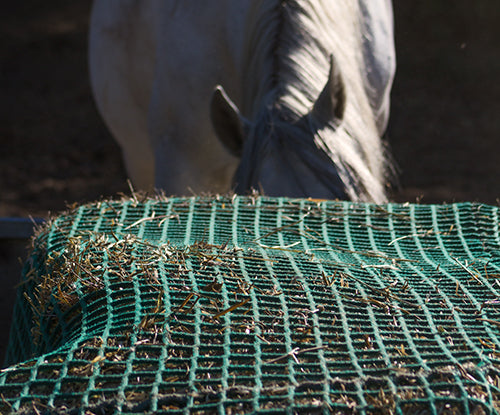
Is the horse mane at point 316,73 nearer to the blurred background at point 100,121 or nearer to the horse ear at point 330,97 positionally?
the horse ear at point 330,97

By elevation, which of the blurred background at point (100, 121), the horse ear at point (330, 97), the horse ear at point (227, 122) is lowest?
the blurred background at point (100, 121)

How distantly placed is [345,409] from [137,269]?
1.34 feet

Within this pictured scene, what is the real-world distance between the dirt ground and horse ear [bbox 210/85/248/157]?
1.99 metres

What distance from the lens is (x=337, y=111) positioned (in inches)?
64.6

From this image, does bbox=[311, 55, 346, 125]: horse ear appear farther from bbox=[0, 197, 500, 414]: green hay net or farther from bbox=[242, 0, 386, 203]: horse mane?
bbox=[0, 197, 500, 414]: green hay net

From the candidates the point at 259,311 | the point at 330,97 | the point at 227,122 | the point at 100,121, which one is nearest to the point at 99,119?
the point at 100,121

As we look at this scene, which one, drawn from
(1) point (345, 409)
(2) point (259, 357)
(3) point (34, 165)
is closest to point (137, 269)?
(2) point (259, 357)

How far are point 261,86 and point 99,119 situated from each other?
4.93m

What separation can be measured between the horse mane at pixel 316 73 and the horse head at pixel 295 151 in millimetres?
15

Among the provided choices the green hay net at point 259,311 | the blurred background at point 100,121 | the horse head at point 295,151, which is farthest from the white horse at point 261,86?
the blurred background at point 100,121

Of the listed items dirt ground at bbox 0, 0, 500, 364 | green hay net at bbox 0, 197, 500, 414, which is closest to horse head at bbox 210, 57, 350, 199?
green hay net at bbox 0, 197, 500, 414

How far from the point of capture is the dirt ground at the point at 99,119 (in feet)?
16.0

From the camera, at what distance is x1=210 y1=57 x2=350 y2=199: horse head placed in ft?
4.97

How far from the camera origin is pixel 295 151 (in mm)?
1546
